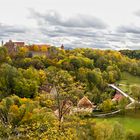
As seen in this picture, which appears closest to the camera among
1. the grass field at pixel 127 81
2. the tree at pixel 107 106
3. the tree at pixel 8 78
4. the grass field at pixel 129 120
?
the grass field at pixel 129 120

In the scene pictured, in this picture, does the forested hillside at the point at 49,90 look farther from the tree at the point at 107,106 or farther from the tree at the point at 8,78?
the tree at the point at 107,106

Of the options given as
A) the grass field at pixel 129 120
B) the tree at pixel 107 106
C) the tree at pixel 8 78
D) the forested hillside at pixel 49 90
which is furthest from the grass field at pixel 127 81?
the tree at pixel 8 78

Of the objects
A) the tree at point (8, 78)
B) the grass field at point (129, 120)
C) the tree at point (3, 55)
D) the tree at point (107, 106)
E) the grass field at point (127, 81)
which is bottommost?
the grass field at point (129, 120)

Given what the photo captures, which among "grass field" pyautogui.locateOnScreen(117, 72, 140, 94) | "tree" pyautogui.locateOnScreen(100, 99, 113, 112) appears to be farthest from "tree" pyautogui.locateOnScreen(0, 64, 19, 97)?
"grass field" pyautogui.locateOnScreen(117, 72, 140, 94)

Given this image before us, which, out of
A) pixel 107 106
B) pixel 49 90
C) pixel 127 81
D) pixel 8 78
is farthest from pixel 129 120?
pixel 127 81

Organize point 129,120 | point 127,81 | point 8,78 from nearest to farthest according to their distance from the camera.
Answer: point 129,120 < point 8,78 < point 127,81

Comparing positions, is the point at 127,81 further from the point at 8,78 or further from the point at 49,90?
the point at 49,90

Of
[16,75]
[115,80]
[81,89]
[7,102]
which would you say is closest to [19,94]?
[16,75]

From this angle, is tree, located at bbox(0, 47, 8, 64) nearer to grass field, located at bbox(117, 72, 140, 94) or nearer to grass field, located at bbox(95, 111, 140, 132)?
grass field, located at bbox(117, 72, 140, 94)
